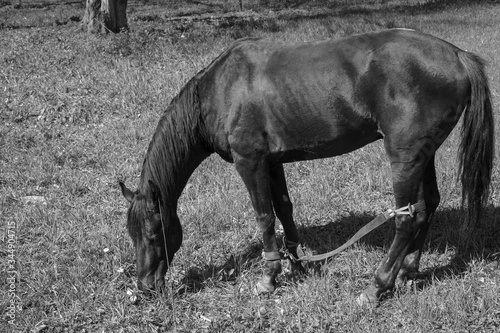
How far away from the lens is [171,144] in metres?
4.10

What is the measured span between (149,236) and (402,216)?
1767mm

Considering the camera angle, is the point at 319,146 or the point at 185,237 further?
the point at 185,237

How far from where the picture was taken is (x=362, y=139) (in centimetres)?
395

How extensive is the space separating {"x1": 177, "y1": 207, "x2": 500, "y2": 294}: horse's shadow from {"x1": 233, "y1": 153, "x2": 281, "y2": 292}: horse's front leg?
35 cm

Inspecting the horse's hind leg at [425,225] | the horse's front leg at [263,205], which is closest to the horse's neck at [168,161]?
the horse's front leg at [263,205]

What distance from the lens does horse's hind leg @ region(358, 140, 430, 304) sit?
12.3 feet

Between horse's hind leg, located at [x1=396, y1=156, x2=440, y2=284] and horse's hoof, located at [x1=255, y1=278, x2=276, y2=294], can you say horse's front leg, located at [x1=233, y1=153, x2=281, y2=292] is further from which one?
horse's hind leg, located at [x1=396, y1=156, x2=440, y2=284]

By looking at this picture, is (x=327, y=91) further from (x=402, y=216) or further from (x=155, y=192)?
(x=155, y=192)

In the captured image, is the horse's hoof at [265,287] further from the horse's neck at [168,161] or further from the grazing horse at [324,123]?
the horse's neck at [168,161]

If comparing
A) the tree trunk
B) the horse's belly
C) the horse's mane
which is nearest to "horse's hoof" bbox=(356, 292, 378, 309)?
the horse's belly

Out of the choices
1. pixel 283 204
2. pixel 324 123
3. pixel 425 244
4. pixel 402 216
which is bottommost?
pixel 425 244

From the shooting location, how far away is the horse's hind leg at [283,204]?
14.5 feet

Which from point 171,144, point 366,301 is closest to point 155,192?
point 171,144

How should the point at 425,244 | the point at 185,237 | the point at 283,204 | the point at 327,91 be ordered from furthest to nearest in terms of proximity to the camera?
the point at 185,237 < the point at 425,244 < the point at 283,204 < the point at 327,91
